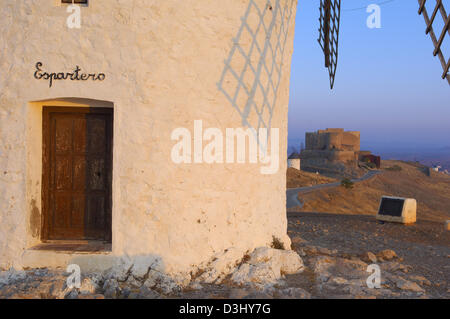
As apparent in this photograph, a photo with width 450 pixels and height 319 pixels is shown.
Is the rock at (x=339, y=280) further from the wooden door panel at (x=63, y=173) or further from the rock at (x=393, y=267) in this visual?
the wooden door panel at (x=63, y=173)

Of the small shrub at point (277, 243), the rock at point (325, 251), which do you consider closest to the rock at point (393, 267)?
the rock at point (325, 251)

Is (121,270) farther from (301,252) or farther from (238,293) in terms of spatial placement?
(301,252)

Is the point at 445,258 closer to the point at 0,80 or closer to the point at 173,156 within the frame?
the point at 173,156

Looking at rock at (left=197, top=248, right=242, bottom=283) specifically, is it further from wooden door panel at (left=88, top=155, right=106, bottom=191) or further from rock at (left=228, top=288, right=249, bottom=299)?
wooden door panel at (left=88, top=155, right=106, bottom=191)

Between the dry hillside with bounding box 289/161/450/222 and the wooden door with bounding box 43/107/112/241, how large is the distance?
10652mm

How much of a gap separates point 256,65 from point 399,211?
280 inches

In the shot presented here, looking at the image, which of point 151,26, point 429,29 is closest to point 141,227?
point 151,26

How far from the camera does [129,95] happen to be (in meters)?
4.86

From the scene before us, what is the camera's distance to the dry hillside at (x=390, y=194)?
18.3 m

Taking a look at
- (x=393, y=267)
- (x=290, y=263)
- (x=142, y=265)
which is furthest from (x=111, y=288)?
(x=393, y=267)

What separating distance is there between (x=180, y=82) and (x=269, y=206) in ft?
7.23

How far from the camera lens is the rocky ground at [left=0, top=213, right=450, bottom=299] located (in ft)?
14.5

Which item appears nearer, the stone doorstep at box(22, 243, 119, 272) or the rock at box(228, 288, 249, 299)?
the rock at box(228, 288, 249, 299)

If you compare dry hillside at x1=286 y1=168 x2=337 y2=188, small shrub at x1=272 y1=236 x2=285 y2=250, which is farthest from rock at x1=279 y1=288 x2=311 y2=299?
dry hillside at x1=286 y1=168 x2=337 y2=188
